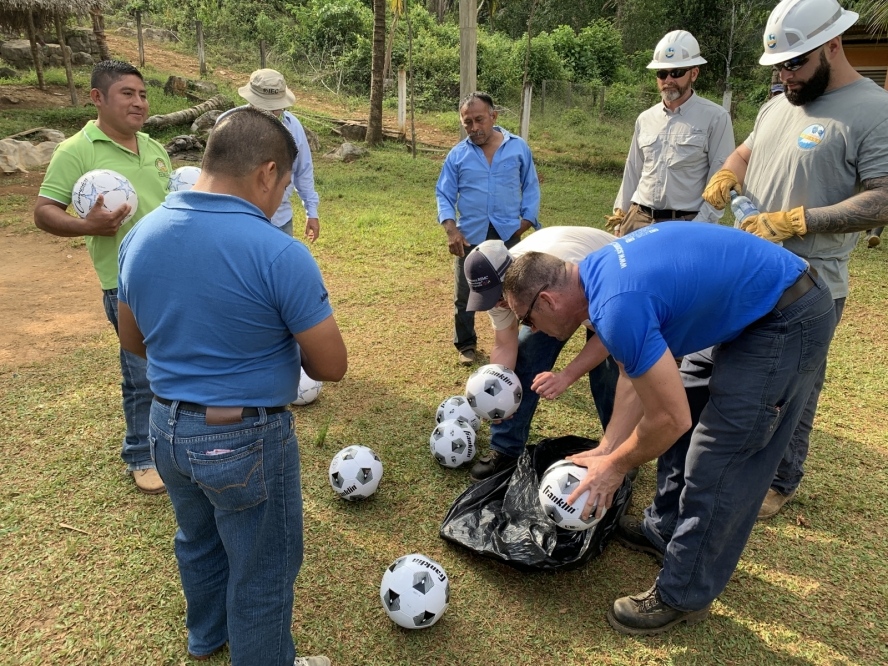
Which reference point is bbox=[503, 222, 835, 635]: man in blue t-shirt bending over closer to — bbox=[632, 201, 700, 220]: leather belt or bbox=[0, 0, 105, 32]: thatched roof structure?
bbox=[632, 201, 700, 220]: leather belt

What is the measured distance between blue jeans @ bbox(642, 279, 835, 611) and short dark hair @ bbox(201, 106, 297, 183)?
196 cm

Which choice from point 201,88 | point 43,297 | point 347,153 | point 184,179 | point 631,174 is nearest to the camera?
point 184,179

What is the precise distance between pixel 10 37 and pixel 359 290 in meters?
21.0

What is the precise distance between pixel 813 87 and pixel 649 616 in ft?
8.92

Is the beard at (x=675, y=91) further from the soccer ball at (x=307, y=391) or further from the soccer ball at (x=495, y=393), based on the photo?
the soccer ball at (x=307, y=391)

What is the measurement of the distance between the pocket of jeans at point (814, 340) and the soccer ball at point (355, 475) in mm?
2321

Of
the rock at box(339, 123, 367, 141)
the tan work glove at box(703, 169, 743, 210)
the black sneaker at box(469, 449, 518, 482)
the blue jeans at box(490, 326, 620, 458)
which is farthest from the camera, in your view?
the rock at box(339, 123, 367, 141)

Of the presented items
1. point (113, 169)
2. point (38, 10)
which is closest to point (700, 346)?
point (113, 169)

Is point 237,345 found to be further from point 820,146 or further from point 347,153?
point 347,153

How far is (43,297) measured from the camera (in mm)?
6551

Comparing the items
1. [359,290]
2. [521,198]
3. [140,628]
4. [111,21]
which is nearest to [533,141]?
[359,290]

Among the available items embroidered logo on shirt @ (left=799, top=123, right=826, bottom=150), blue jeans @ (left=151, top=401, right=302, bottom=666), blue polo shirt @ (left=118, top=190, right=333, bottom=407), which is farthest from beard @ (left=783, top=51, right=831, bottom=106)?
blue jeans @ (left=151, top=401, right=302, bottom=666)

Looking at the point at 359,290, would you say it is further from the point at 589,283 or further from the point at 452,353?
the point at 589,283

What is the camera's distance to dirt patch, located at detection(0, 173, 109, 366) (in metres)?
5.53
